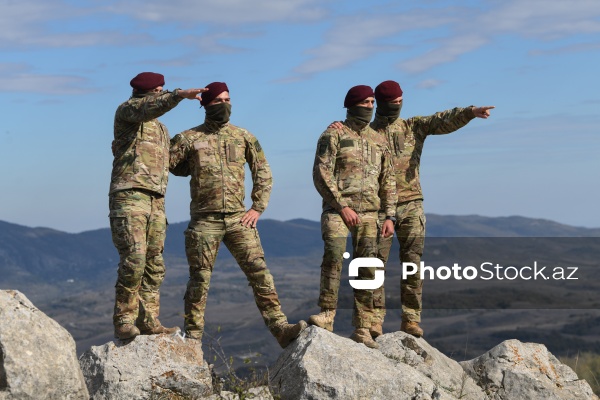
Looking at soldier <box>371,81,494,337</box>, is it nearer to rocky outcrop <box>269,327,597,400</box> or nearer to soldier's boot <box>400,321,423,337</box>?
soldier's boot <box>400,321,423,337</box>

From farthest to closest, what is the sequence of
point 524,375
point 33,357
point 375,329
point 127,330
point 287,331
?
point 524,375 < point 375,329 < point 287,331 < point 127,330 < point 33,357

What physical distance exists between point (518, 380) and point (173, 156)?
218 inches

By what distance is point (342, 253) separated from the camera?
11.2 metres

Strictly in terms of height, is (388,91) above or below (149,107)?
above

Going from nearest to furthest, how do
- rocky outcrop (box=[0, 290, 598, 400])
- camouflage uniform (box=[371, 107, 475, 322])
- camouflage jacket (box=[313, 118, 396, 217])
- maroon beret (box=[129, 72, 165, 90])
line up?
rocky outcrop (box=[0, 290, 598, 400]), maroon beret (box=[129, 72, 165, 90]), camouflage jacket (box=[313, 118, 396, 217]), camouflage uniform (box=[371, 107, 475, 322])

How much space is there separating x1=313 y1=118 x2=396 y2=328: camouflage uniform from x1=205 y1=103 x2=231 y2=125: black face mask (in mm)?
1140

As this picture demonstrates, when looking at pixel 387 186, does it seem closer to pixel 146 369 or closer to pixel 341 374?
pixel 341 374

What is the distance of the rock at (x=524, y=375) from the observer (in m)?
13.0

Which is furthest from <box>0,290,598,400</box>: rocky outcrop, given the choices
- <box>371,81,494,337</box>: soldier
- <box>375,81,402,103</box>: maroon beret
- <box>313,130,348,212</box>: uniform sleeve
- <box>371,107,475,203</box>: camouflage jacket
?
<box>375,81,402,103</box>: maroon beret

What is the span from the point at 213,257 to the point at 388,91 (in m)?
2.96

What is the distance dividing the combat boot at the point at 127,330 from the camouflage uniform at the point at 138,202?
0.17 feet

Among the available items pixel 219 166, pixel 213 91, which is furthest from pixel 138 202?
pixel 213 91

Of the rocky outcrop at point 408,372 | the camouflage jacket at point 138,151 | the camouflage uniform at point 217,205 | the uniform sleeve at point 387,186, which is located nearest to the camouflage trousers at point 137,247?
the camouflage jacket at point 138,151

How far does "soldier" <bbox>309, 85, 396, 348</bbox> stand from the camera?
11266mm
